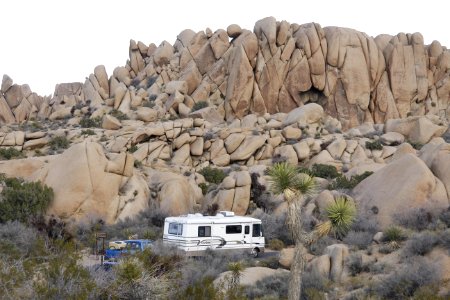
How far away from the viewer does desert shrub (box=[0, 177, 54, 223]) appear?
30.3 m

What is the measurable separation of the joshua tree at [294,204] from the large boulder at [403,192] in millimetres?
11544

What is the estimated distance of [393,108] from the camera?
6706 centimetres

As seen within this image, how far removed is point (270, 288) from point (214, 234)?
26.0 ft

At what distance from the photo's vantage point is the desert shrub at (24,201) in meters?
30.3

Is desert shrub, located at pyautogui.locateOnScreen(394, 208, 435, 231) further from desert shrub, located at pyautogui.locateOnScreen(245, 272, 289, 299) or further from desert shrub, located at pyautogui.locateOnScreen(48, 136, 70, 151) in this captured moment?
desert shrub, located at pyautogui.locateOnScreen(48, 136, 70, 151)

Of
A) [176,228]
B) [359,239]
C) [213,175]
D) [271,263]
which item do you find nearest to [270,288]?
[271,263]

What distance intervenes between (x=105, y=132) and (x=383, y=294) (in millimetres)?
37306

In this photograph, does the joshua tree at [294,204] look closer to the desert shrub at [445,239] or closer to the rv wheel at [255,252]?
the desert shrub at [445,239]

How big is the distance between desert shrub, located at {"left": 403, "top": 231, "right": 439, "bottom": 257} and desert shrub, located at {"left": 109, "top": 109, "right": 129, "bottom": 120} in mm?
40688

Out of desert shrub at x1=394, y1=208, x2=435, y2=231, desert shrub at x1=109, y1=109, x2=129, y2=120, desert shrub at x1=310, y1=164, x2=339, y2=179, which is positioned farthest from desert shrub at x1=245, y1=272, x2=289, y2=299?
desert shrub at x1=109, y1=109, x2=129, y2=120

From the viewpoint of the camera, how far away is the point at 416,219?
80.8ft

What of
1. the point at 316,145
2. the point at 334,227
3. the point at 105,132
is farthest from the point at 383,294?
the point at 105,132

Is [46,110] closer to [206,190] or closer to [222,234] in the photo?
[206,190]

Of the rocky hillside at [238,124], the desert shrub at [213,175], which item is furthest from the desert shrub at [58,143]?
the desert shrub at [213,175]
